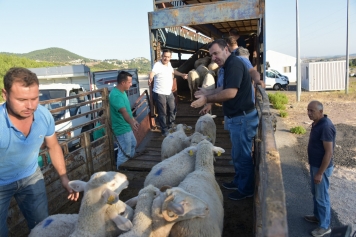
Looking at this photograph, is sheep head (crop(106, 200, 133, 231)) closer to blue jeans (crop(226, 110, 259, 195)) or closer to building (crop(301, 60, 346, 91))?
blue jeans (crop(226, 110, 259, 195))

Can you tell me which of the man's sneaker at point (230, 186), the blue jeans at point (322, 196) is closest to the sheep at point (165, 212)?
the man's sneaker at point (230, 186)

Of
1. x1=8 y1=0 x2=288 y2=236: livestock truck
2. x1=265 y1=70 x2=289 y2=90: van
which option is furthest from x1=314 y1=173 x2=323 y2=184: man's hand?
x1=265 y1=70 x2=289 y2=90: van

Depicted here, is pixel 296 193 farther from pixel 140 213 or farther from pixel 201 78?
pixel 140 213

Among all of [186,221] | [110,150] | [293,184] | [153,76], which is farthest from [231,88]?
[293,184]

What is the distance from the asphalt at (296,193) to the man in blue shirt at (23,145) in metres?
4.19

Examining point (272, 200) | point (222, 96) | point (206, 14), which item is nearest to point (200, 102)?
point (222, 96)

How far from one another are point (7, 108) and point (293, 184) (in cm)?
651

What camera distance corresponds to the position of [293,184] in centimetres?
705

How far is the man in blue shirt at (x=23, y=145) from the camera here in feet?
7.65

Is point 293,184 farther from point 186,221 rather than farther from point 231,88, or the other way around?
point 186,221

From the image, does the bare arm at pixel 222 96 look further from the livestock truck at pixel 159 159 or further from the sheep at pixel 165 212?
the sheep at pixel 165 212

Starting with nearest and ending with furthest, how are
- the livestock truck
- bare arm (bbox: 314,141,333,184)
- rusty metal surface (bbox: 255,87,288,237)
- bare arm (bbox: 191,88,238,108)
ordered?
1. rusty metal surface (bbox: 255,87,288,237)
2. the livestock truck
3. bare arm (bbox: 191,88,238,108)
4. bare arm (bbox: 314,141,333,184)

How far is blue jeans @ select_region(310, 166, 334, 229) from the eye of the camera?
14.2ft

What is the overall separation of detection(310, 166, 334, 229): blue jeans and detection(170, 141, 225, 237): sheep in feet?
5.80
